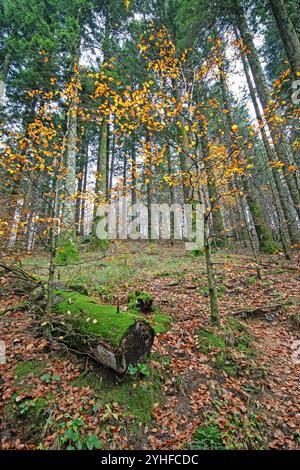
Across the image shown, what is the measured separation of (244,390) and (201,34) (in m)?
12.3

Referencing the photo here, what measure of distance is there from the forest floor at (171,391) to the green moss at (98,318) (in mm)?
590

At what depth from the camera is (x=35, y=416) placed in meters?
2.65

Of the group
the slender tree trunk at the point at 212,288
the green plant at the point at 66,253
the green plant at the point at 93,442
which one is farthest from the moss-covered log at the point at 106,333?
the green plant at the point at 66,253

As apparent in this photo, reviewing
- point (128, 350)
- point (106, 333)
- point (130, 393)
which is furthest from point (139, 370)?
point (106, 333)

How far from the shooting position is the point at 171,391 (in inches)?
126

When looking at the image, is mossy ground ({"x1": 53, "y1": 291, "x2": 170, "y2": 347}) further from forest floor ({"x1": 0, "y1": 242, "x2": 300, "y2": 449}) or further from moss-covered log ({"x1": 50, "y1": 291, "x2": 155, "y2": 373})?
forest floor ({"x1": 0, "y1": 242, "x2": 300, "y2": 449})

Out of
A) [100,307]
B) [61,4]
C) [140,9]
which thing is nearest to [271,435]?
[100,307]

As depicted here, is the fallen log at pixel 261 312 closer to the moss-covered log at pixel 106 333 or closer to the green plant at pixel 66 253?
the moss-covered log at pixel 106 333

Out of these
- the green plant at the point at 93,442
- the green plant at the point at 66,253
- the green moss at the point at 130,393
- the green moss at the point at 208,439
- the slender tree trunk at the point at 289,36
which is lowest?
the green moss at the point at 208,439

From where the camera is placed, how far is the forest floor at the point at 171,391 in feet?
8.44

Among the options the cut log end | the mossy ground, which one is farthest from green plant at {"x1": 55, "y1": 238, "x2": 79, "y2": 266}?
the cut log end

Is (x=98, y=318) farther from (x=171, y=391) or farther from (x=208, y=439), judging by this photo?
(x=208, y=439)

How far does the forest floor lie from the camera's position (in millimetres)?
2572

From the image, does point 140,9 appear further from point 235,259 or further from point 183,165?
point 235,259
